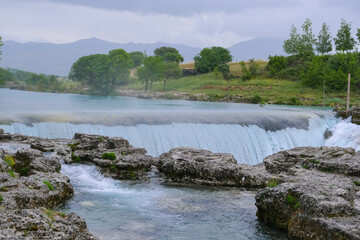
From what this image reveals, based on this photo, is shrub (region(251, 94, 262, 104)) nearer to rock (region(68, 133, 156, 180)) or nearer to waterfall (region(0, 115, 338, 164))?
waterfall (region(0, 115, 338, 164))

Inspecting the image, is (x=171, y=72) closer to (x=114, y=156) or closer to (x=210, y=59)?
(x=210, y=59)

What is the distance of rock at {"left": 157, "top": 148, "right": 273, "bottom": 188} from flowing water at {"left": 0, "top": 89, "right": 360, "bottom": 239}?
0.77m

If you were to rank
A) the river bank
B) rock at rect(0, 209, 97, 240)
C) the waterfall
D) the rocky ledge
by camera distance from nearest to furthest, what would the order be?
1. rock at rect(0, 209, 97, 240)
2. the rocky ledge
3. the river bank
4. the waterfall

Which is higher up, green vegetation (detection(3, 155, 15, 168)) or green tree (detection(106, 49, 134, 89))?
green tree (detection(106, 49, 134, 89))

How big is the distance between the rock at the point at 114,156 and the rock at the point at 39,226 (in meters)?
8.94

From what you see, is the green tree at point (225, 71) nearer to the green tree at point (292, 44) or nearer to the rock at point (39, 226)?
the green tree at point (292, 44)

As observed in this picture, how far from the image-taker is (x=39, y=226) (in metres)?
8.58

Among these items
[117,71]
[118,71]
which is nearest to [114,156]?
[117,71]

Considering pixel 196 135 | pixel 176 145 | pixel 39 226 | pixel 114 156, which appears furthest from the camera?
pixel 196 135

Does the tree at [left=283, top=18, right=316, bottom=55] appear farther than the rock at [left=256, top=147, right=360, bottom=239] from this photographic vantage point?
Yes

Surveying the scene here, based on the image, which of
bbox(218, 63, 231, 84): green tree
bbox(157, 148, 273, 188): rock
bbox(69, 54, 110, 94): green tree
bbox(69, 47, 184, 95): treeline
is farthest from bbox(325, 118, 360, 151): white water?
bbox(69, 54, 110, 94): green tree

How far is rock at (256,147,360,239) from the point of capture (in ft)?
35.1

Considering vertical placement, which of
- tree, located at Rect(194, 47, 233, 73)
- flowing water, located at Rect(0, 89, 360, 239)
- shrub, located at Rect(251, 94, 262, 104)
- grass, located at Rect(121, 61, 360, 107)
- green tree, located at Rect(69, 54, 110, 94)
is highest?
tree, located at Rect(194, 47, 233, 73)

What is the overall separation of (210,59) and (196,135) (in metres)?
83.5
